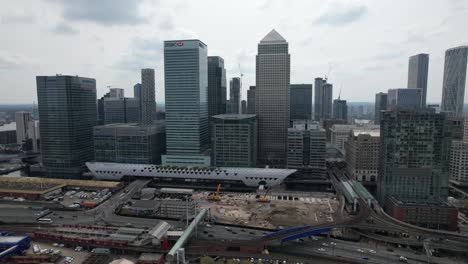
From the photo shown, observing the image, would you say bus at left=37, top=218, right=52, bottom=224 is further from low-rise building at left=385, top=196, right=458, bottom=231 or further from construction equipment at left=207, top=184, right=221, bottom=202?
low-rise building at left=385, top=196, right=458, bottom=231

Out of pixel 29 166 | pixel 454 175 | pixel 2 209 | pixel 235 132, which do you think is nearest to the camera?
pixel 2 209

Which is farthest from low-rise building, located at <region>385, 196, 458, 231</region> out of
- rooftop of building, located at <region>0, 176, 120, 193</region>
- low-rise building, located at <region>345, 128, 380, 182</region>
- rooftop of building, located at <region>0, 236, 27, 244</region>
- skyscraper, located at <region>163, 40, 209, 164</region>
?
rooftop of building, located at <region>0, 176, 120, 193</region>

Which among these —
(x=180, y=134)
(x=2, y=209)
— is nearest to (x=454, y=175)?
(x=180, y=134)

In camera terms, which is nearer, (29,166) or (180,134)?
(180,134)

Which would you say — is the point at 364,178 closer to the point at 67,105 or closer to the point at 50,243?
the point at 50,243

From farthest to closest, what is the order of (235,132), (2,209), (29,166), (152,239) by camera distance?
1. (29,166)
2. (235,132)
3. (2,209)
4. (152,239)

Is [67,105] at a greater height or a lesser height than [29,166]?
greater
